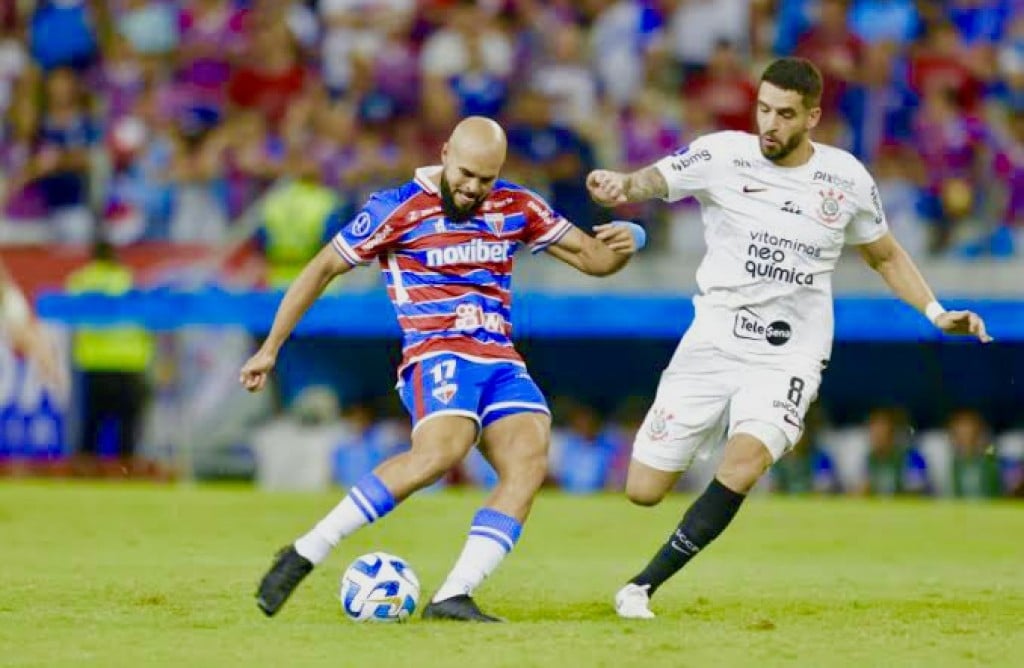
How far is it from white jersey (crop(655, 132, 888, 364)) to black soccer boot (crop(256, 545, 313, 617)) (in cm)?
241

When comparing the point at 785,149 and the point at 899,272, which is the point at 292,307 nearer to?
the point at 785,149

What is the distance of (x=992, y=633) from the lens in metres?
8.88

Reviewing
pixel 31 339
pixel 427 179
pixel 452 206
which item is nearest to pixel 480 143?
pixel 452 206

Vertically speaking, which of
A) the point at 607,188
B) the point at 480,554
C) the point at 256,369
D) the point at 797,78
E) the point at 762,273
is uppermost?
the point at 797,78

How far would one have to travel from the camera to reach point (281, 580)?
862cm

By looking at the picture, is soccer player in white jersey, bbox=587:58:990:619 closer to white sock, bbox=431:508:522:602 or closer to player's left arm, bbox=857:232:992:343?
player's left arm, bbox=857:232:992:343

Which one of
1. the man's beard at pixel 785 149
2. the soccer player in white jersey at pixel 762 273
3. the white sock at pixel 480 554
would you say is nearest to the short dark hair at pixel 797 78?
the soccer player in white jersey at pixel 762 273

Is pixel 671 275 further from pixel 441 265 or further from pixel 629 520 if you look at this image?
Answer: pixel 441 265

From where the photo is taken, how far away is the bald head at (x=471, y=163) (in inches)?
352

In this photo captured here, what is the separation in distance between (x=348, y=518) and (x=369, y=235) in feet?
4.55

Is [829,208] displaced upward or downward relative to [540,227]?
upward

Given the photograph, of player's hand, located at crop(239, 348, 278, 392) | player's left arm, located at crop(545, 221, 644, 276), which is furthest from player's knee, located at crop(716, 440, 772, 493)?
player's hand, located at crop(239, 348, 278, 392)

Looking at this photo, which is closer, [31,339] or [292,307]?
[292,307]

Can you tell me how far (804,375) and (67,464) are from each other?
12.4m
